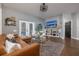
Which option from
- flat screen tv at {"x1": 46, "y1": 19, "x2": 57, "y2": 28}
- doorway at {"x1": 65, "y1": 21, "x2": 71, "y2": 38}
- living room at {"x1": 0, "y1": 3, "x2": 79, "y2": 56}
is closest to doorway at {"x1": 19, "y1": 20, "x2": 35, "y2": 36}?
living room at {"x1": 0, "y1": 3, "x2": 79, "y2": 56}

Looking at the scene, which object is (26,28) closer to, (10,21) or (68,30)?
(10,21)

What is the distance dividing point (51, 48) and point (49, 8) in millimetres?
928

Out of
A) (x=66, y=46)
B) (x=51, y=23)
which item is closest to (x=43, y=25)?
(x=51, y=23)

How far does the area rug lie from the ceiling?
67 cm

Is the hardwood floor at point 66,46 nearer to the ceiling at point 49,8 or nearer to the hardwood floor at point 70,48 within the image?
the hardwood floor at point 70,48

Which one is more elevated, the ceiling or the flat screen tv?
the ceiling

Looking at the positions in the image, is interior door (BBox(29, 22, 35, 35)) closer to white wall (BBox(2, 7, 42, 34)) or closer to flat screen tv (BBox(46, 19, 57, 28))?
white wall (BBox(2, 7, 42, 34))

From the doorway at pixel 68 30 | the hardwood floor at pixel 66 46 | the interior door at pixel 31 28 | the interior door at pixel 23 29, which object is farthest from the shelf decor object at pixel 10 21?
the doorway at pixel 68 30

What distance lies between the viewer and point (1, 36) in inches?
94.8

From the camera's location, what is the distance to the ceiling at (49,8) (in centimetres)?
237

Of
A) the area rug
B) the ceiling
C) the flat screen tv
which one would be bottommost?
the area rug

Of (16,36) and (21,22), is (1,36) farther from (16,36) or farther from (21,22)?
(21,22)

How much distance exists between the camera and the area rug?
2.43 m

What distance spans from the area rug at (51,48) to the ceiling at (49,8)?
67 cm
